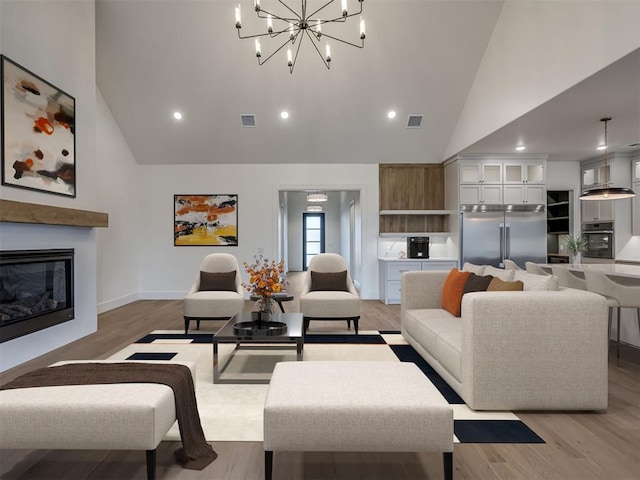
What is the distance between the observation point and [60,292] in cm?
420

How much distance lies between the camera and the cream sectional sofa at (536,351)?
8.28 feet

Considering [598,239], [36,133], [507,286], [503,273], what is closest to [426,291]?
[503,273]

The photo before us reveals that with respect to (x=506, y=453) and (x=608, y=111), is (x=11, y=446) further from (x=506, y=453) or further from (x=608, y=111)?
(x=608, y=111)

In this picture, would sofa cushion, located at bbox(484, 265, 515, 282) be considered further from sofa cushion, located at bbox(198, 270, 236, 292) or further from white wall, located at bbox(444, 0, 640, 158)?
sofa cushion, located at bbox(198, 270, 236, 292)

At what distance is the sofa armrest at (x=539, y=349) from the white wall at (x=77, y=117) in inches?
149

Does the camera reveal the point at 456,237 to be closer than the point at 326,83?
No

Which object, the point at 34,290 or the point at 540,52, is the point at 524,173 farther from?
the point at 34,290

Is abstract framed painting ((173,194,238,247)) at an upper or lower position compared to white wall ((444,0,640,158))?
lower

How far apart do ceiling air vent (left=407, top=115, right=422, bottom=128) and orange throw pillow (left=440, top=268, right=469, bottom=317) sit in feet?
11.8

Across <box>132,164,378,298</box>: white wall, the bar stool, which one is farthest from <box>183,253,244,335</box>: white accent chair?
the bar stool

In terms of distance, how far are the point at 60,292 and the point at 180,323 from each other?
60.4 inches

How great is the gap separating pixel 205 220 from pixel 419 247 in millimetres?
3955

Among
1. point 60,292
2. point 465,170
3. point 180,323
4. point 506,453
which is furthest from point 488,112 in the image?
point 60,292

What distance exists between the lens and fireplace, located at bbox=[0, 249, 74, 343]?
3426 mm
